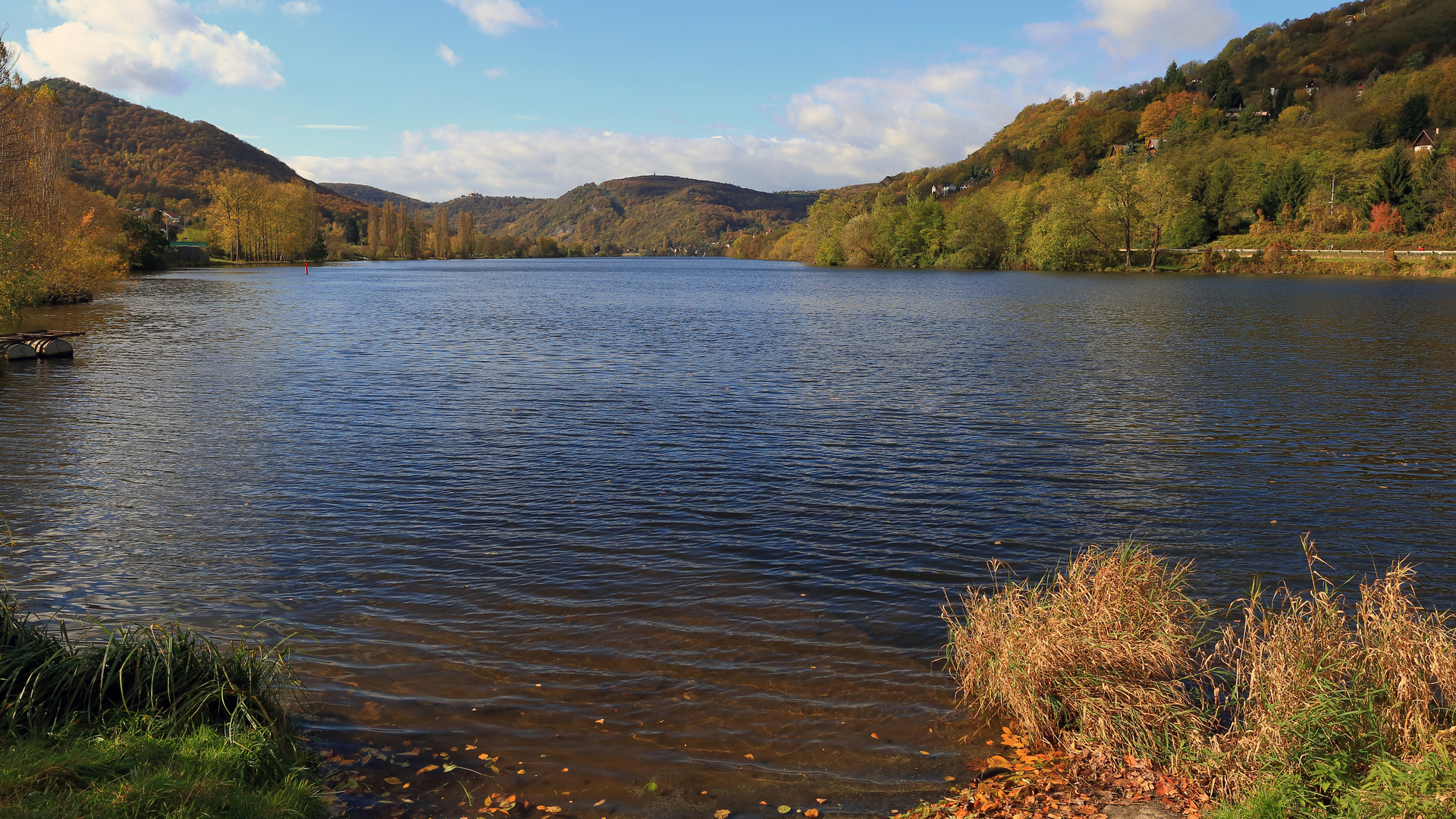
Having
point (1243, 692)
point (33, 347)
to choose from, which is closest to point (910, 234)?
point (33, 347)

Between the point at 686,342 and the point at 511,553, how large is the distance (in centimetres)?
2738

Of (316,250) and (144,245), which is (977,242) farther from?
(316,250)

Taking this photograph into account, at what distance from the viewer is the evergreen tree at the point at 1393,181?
9494cm

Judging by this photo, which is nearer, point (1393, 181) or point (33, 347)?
point (33, 347)

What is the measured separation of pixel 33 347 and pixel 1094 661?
35.6 m

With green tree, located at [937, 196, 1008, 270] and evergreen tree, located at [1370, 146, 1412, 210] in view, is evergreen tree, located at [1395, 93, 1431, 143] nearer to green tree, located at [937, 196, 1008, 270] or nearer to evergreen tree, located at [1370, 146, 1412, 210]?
evergreen tree, located at [1370, 146, 1412, 210]

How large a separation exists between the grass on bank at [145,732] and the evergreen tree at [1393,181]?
121593 mm

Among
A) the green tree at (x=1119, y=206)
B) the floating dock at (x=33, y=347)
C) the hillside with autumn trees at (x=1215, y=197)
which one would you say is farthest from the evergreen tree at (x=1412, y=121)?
the floating dock at (x=33, y=347)

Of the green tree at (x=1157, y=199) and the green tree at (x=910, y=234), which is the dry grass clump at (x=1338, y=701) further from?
the green tree at (x=910, y=234)

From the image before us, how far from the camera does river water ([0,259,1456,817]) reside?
7.32m

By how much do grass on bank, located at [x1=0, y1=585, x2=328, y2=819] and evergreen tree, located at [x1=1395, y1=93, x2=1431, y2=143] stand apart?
159903 mm

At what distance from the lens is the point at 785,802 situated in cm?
621

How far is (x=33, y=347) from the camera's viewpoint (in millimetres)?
29281

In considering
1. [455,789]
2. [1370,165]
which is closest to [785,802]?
[455,789]
